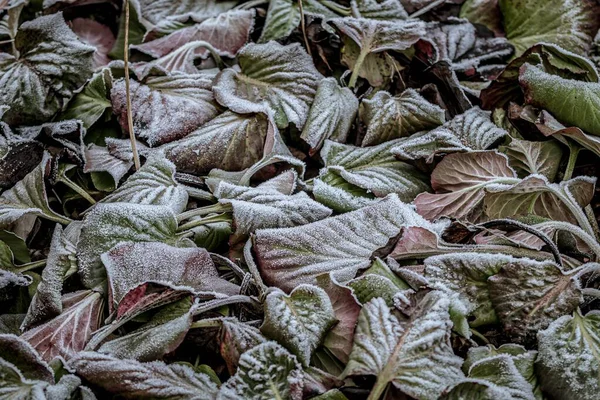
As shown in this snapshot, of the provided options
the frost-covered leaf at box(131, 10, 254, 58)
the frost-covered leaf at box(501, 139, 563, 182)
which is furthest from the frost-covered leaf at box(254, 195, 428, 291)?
the frost-covered leaf at box(131, 10, 254, 58)

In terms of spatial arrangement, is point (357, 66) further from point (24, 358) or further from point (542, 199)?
point (24, 358)

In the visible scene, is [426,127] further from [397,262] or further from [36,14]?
[36,14]

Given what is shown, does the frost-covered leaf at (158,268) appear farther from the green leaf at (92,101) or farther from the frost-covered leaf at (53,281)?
the green leaf at (92,101)

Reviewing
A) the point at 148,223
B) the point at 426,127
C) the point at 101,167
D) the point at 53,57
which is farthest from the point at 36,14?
the point at 426,127

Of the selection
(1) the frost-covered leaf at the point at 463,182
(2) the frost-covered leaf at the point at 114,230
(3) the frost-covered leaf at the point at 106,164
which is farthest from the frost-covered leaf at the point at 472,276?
(3) the frost-covered leaf at the point at 106,164

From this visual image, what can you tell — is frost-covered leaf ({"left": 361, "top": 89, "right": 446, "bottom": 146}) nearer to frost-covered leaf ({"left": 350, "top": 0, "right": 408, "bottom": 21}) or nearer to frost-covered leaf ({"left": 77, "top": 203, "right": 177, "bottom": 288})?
frost-covered leaf ({"left": 350, "top": 0, "right": 408, "bottom": 21})

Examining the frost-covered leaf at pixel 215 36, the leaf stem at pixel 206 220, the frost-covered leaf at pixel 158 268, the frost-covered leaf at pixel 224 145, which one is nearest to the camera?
the frost-covered leaf at pixel 158 268
